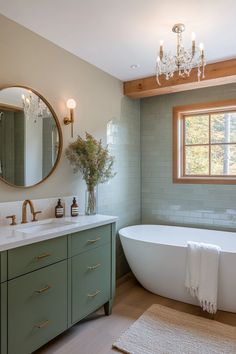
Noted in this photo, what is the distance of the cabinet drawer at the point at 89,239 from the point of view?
84.4 inches

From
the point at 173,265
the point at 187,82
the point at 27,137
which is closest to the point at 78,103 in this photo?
the point at 27,137

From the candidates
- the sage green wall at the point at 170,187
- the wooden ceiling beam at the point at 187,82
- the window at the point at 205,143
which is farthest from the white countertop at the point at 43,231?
the wooden ceiling beam at the point at 187,82

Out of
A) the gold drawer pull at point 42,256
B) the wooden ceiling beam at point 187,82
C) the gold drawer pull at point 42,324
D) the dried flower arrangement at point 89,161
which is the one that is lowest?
the gold drawer pull at point 42,324

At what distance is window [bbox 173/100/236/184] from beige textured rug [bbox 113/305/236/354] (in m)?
1.74

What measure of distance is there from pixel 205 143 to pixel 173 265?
1.81m

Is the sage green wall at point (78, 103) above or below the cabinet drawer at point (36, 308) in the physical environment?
above

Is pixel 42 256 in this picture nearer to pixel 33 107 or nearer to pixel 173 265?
pixel 33 107

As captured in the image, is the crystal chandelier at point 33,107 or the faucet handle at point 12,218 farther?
the crystal chandelier at point 33,107

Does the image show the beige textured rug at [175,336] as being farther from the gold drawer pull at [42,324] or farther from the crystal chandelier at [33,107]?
the crystal chandelier at [33,107]

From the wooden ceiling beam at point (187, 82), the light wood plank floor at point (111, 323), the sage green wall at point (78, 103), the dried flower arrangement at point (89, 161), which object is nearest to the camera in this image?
the light wood plank floor at point (111, 323)

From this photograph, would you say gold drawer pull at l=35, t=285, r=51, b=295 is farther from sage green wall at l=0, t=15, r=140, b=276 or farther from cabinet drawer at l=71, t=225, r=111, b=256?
sage green wall at l=0, t=15, r=140, b=276

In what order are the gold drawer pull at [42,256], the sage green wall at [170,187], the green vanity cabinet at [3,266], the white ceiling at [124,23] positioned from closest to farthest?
the green vanity cabinet at [3,266] < the gold drawer pull at [42,256] < the white ceiling at [124,23] < the sage green wall at [170,187]

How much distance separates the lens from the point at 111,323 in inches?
96.6

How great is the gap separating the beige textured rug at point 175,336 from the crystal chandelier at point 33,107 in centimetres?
208
